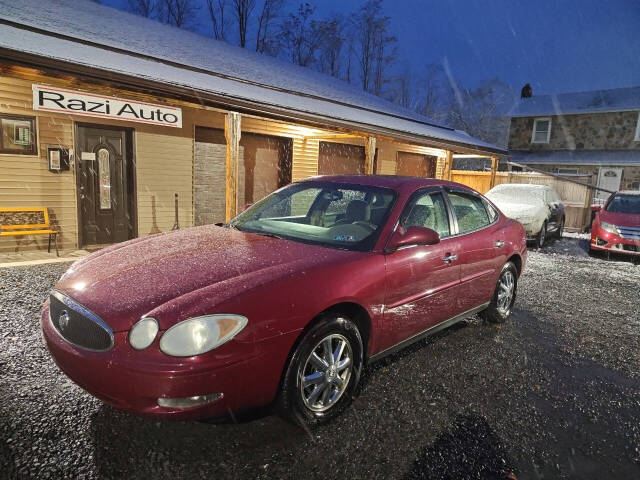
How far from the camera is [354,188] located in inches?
144

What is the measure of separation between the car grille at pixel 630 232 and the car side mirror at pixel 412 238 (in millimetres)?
8477

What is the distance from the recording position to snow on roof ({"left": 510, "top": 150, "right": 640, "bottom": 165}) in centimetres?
2183

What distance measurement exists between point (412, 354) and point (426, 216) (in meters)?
1.29

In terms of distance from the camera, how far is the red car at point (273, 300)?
6.92ft

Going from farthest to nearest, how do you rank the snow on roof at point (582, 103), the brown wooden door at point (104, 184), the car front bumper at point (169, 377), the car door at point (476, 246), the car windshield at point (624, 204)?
the snow on roof at point (582, 103) → the car windshield at point (624, 204) → the brown wooden door at point (104, 184) → the car door at point (476, 246) → the car front bumper at point (169, 377)

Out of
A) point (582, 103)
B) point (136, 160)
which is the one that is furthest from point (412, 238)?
point (582, 103)

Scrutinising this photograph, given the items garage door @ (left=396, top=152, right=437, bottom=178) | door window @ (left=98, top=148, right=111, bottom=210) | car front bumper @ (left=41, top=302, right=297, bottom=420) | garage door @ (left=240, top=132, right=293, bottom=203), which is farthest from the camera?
garage door @ (left=396, top=152, right=437, bottom=178)

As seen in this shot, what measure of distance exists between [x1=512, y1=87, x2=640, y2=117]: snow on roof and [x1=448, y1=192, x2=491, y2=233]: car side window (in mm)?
24259

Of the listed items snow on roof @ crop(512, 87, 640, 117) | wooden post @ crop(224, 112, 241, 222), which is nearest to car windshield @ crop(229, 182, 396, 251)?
wooden post @ crop(224, 112, 241, 222)

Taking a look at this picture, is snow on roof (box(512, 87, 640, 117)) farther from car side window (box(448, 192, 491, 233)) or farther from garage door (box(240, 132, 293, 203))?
car side window (box(448, 192, 491, 233))

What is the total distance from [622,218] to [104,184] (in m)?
11.4

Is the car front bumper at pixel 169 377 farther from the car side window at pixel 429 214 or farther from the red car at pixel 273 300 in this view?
the car side window at pixel 429 214

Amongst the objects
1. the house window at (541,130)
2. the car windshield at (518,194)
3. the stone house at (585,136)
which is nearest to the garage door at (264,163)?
the car windshield at (518,194)

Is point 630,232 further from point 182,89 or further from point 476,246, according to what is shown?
point 182,89
